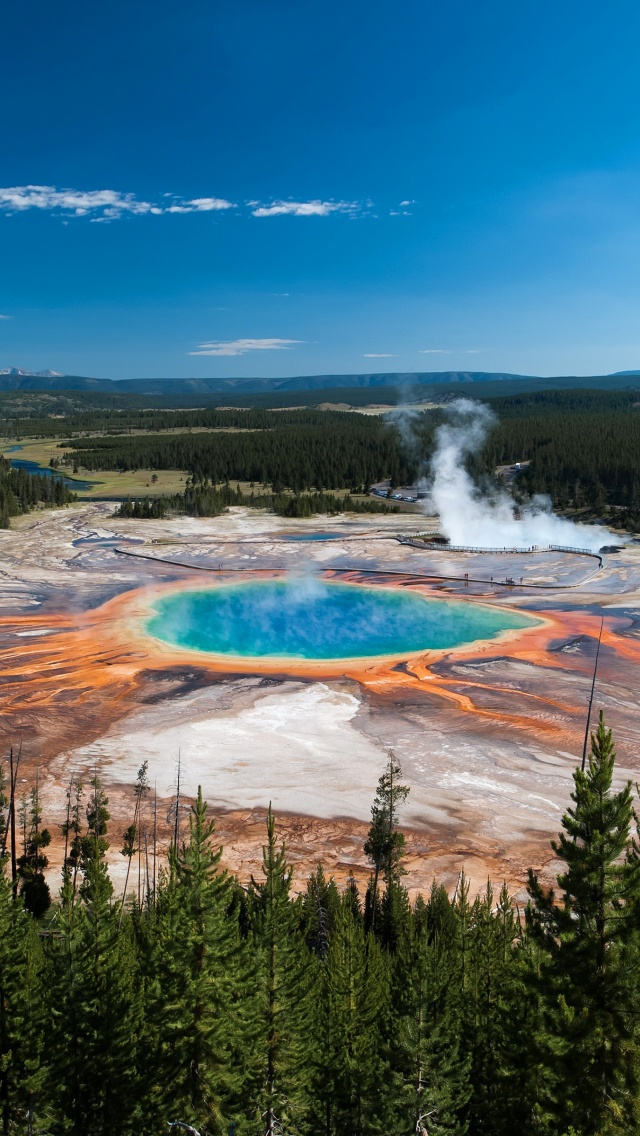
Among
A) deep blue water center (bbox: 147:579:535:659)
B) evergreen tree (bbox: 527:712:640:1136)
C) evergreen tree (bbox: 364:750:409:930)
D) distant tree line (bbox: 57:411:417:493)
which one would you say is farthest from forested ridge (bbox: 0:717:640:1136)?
distant tree line (bbox: 57:411:417:493)

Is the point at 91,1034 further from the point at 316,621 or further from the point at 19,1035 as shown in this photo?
the point at 316,621

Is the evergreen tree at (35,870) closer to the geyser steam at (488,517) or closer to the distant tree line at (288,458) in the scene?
the geyser steam at (488,517)

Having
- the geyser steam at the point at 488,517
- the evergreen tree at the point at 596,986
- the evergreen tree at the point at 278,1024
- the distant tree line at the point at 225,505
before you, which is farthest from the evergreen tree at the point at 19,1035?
the distant tree line at the point at 225,505

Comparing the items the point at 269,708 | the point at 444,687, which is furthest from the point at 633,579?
the point at 269,708

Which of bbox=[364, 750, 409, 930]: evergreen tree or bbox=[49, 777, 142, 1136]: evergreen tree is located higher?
bbox=[49, 777, 142, 1136]: evergreen tree

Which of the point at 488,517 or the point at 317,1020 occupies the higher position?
the point at 488,517

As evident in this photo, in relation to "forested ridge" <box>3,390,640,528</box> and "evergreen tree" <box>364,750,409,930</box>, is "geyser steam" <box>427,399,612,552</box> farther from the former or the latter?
"evergreen tree" <box>364,750,409,930</box>

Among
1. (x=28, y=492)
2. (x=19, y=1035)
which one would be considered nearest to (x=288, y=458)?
(x=28, y=492)
